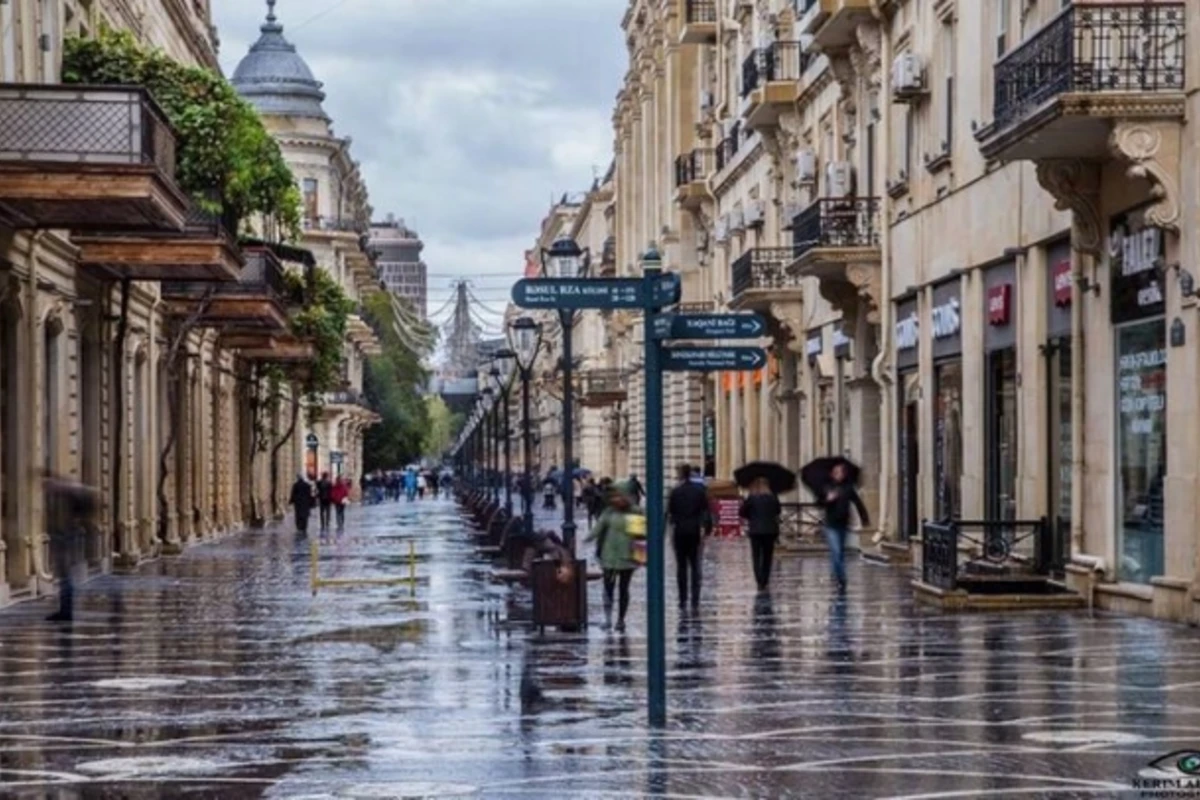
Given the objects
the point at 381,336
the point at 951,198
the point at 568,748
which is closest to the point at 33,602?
the point at 951,198

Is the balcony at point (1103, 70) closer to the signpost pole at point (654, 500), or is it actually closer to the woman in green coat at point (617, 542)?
the woman in green coat at point (617, 542)

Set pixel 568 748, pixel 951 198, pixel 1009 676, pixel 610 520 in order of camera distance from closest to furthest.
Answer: pixel 568 748 → pixel 1009 676 → pixel 610 520 → pixel 951 198

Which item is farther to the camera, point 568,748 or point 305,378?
point 305,378

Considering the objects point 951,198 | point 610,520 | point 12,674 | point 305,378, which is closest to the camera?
point 12,674

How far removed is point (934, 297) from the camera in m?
34.2

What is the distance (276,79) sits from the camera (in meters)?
105

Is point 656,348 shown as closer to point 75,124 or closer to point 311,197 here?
point 75,124

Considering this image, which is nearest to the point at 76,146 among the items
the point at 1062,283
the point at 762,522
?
the point at 762,522

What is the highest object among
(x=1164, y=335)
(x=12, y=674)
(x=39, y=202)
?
(x=39, y=202)

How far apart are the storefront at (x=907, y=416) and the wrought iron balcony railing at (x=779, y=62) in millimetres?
10941

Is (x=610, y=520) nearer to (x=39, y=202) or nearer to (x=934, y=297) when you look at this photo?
(x=39, y=202)

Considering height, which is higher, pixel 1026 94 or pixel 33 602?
pixel 1026 94

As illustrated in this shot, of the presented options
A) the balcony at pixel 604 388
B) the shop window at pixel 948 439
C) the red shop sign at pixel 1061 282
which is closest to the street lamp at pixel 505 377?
the shop window at pixel 948 439

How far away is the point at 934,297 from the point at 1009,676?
1687cm
